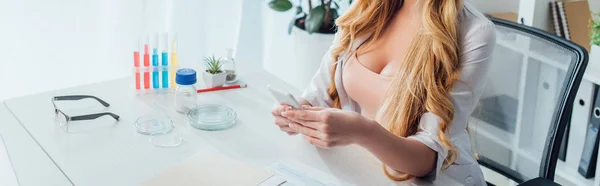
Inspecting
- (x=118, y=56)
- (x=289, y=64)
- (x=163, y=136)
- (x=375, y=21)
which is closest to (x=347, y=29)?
(x=375, y=21)

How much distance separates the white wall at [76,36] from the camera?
2053 millimetres

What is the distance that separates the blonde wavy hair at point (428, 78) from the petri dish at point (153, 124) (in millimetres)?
463

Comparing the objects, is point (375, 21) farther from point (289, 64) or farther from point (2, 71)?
point (289, 64)

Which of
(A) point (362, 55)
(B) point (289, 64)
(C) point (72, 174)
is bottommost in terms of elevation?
(B) point (289, 64)

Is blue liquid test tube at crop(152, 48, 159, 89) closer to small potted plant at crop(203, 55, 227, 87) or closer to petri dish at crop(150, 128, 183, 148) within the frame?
small potted plant at crop(203, 55, 227, 87)

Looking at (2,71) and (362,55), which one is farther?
(2,71)

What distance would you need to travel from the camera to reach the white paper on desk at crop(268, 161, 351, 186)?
1184 mm

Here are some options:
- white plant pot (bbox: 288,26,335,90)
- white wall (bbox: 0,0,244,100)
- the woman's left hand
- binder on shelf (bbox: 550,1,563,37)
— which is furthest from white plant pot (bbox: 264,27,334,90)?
the woman's left hand

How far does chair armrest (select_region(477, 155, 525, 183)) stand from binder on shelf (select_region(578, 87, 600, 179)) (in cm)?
65

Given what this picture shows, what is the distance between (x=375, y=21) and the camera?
149 cm

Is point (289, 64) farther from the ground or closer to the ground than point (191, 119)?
closer to the ground

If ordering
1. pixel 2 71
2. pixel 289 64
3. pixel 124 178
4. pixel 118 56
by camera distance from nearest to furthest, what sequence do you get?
pixel 124 178 → pixel 2 71 → pixel 118 56 → pixel 289 64

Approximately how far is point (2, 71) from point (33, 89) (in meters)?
0.12

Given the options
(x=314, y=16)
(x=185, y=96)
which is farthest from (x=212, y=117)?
(x=314, y=16)
